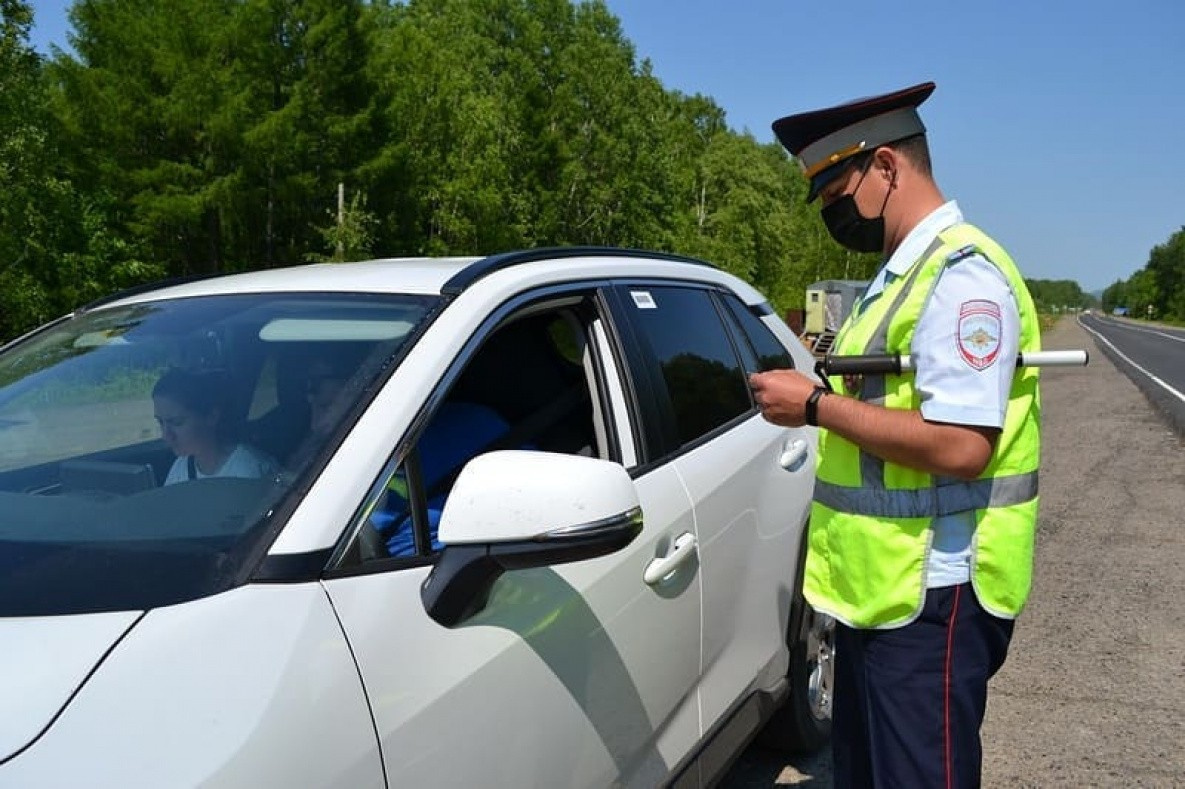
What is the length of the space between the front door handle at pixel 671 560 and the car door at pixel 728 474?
0.29 ft

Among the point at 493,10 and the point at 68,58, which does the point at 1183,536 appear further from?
the point at 493,10

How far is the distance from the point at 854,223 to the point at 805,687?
1976mm

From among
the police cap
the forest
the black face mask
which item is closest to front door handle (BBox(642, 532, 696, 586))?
the black face mask

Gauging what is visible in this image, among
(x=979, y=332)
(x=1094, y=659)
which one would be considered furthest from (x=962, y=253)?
(x=1094, y=659)

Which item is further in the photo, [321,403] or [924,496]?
[924,496]

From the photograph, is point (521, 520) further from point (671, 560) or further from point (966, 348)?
point (966, 348)

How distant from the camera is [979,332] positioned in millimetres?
1821

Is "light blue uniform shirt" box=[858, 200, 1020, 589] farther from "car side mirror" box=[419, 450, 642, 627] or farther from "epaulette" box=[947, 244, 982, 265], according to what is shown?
"car side mirror" box=[419, 450, 642, 627]

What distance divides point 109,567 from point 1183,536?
770 centimetres

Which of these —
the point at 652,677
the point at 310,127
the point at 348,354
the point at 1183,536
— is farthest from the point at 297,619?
the point at 310,127

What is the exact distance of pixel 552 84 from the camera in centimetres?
5000

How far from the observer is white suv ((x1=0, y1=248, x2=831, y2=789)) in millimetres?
1291

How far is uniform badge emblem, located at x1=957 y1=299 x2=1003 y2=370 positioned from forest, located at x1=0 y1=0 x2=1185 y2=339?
25.7 meters

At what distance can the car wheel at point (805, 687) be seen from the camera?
329cm
